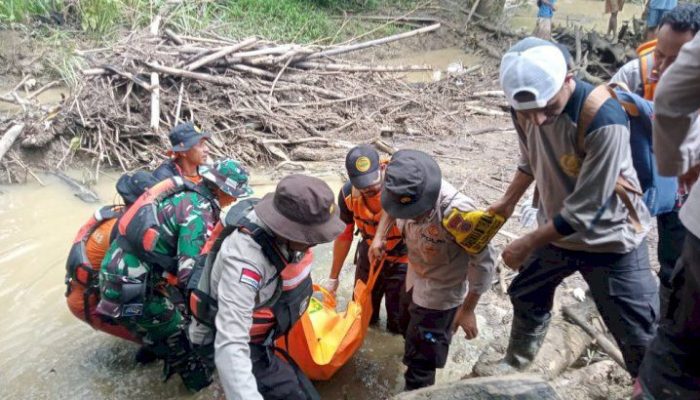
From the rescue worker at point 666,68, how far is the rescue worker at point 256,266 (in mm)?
1728

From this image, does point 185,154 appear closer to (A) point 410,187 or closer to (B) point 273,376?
(B) point 273,376

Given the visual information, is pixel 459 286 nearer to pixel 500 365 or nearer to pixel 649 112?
pixel 500 365

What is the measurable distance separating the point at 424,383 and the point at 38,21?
9.90m

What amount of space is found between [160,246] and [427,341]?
1.61 metres

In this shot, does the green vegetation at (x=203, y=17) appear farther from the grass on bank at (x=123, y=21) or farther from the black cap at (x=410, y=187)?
the black cap at (x=410, y=187)

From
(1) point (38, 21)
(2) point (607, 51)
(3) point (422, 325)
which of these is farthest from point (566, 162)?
(1) point (38, 21)

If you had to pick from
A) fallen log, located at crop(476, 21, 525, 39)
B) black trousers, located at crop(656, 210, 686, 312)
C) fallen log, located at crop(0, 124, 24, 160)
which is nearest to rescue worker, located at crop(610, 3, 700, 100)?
black trousers, located at crop(656, 210, 686, 312)

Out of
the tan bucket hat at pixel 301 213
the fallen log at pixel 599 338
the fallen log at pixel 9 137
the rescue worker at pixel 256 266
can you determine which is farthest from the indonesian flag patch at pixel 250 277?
the fallen log at pixel 9 137

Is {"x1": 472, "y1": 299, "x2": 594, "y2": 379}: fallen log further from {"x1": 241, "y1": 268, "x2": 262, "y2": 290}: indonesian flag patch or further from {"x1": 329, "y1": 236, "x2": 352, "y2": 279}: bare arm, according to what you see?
{"x1": 241, "y1": 268, "x2": 262, "y2": 290}: indonesian flag patch

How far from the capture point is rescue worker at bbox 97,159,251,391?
3.30 meters

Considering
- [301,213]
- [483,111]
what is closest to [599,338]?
[301,213]

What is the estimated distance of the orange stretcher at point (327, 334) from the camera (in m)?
3.35

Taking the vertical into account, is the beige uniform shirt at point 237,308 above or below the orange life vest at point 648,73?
below

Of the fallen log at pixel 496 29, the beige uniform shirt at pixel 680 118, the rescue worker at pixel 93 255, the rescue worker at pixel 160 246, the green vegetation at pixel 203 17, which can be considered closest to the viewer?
the beige uniform shirt at pixel 680 118
